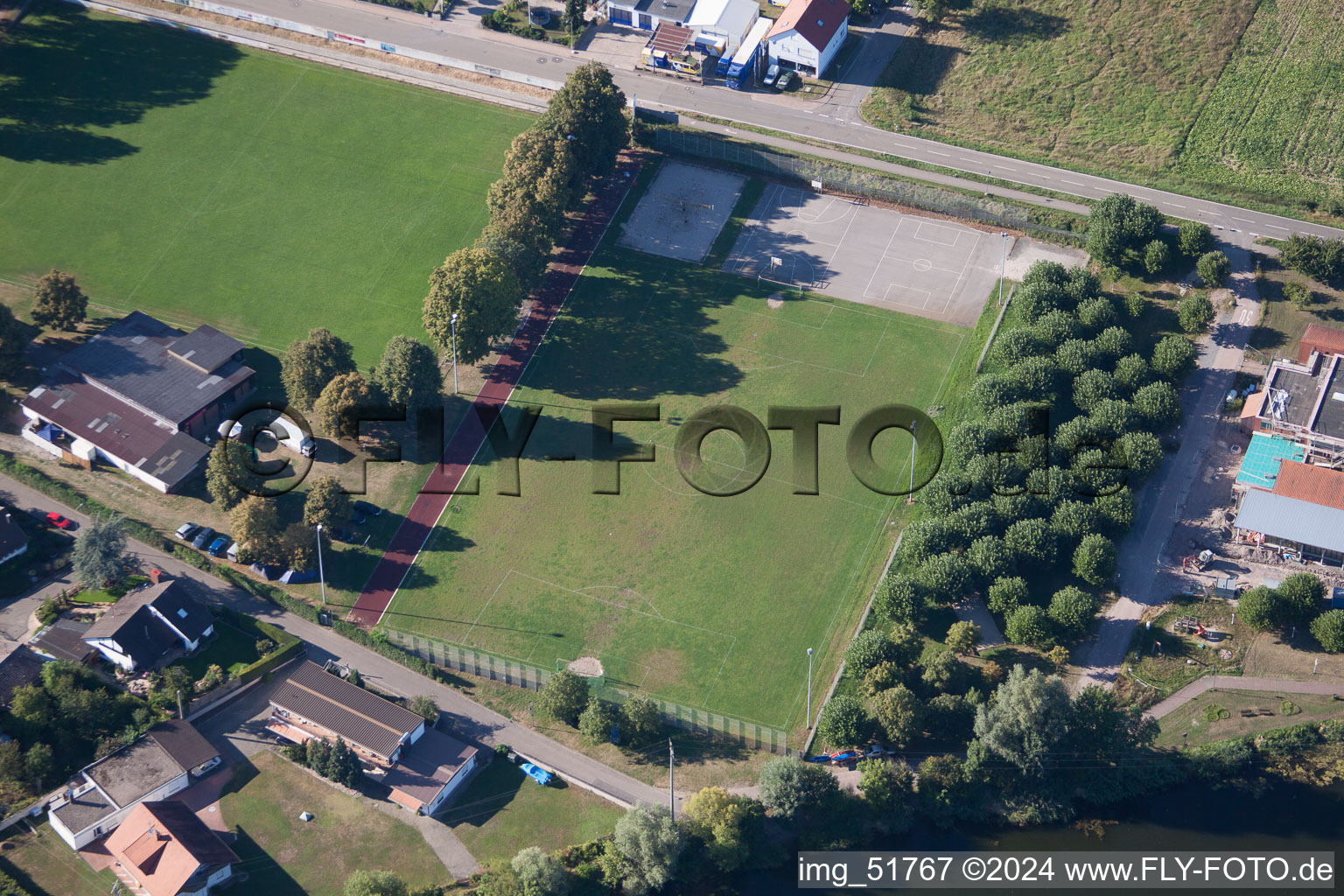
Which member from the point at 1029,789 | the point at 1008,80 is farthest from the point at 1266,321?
the point at 1029,789

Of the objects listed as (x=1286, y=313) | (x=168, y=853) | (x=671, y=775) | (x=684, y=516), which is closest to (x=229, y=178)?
(x=684, y=516)

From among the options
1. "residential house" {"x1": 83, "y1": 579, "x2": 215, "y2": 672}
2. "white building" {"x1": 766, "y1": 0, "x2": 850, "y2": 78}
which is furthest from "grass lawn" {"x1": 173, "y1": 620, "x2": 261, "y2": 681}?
"white building" {"x1": 766, "y1": 0, "x2": 850, "y2": 78}

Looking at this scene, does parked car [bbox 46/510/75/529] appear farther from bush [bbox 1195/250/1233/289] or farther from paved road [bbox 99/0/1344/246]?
bush [bbox 1195/250/1233/289]

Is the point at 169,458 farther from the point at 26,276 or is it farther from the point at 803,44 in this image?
the point at 803,44

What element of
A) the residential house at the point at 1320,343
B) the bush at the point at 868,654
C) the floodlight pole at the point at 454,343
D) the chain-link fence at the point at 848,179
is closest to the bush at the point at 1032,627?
the bush at the point at 868,654

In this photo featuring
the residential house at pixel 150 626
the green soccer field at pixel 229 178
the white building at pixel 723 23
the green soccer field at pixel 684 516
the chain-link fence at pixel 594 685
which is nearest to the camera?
the chain-link fence at pixel 594 685

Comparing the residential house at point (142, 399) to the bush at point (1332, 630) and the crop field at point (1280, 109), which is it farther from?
the crop field at point (1280, 109)
